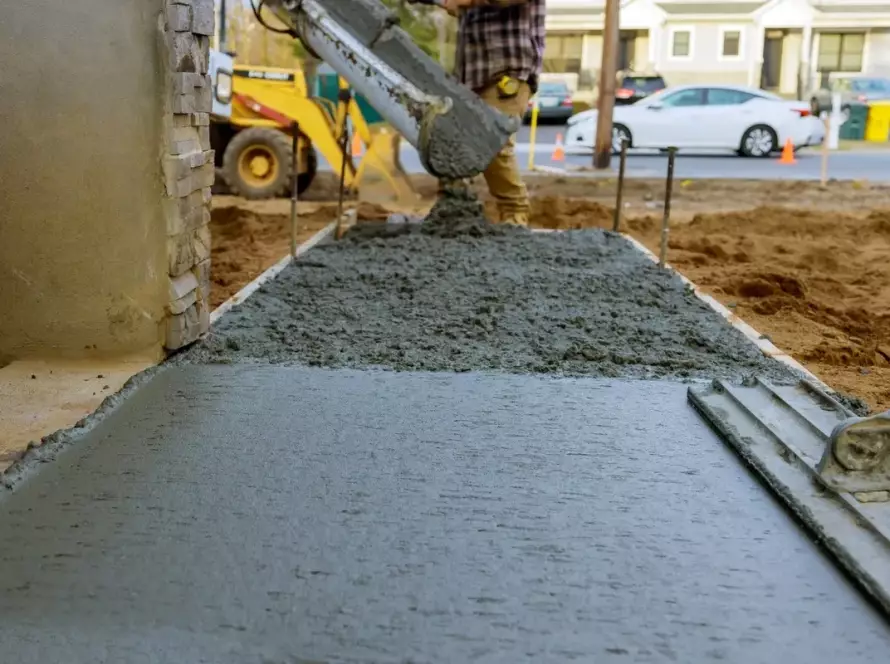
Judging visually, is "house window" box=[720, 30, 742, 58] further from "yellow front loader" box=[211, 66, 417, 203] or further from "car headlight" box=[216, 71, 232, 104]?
"car headlight" box=[216, 71, 232, 104]

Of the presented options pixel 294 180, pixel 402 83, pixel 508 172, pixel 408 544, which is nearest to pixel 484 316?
pixel 294 180

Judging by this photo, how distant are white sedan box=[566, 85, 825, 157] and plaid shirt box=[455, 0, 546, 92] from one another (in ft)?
33.5

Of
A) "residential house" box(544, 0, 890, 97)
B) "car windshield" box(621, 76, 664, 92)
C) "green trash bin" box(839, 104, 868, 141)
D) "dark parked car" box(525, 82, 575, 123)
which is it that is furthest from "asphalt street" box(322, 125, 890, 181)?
"residential house" box(544, 0, 890, 97)

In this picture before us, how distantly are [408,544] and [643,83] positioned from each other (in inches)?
916

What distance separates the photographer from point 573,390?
3.69 meters

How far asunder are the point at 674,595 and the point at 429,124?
492 centimetres

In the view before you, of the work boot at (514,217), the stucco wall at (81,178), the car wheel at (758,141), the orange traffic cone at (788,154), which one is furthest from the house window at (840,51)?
the stucco wall at (81,178)

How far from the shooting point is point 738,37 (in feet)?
99.5

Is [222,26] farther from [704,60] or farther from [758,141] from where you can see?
[704,60]

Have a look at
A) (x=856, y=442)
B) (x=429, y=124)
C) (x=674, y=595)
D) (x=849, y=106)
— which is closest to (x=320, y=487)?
(x=674, y=595)

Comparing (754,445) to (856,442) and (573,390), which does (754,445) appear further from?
(573,390)

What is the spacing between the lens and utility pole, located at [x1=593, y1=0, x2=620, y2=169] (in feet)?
51.8

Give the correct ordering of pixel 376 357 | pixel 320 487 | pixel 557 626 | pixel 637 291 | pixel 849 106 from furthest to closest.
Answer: pixel 849 106 → pixel 637 291 → pixel 376 357 → pixel 320 487 → pixel 557 626

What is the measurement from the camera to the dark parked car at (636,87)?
23641 millimetres
